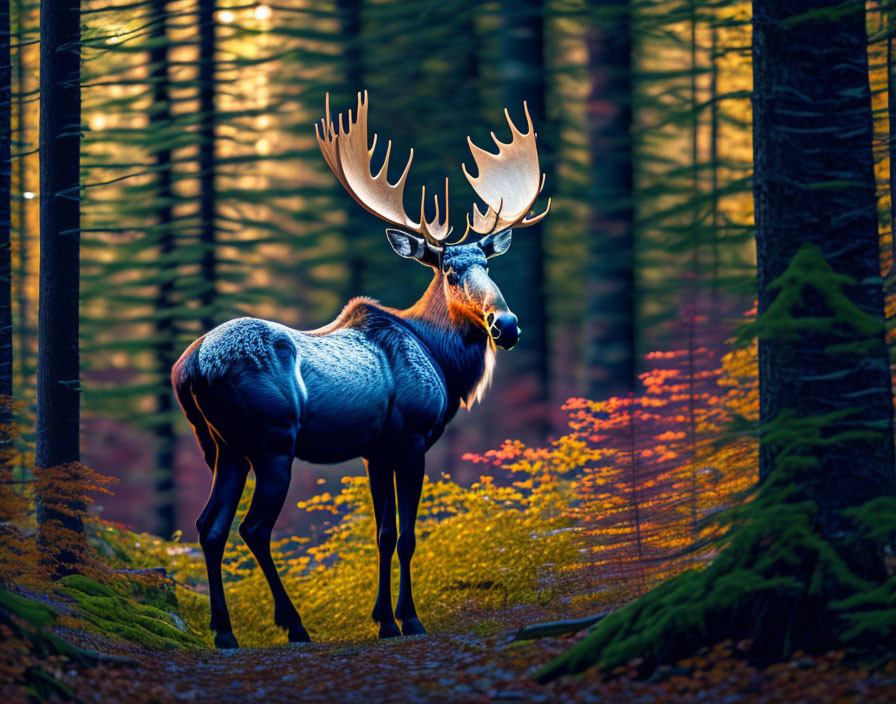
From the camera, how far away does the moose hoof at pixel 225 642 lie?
823 centimetres

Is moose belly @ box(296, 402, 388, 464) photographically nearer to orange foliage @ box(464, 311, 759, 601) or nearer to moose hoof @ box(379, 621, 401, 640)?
moose hoof @ box(379, 621, 401, 640)

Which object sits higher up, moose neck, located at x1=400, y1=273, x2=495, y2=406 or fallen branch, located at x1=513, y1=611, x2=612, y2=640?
moose neck, located at x1=400, y1=273, x2=495, y2=406

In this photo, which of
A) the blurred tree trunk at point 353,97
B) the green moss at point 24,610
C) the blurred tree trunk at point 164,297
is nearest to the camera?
the green moss at point 24,610

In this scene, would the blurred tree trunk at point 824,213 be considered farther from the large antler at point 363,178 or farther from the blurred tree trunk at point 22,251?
the blurred tree trunk at point 22,251

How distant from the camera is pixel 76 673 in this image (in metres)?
5.96

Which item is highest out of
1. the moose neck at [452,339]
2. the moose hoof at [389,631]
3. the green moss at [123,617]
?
the moose neck at [452,339]

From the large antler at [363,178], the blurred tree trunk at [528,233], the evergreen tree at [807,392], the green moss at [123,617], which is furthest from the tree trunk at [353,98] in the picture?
the evergreen tree at [807,392]

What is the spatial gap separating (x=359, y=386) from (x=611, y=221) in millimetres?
8131

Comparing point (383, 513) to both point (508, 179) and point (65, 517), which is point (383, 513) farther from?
point (508, 179)

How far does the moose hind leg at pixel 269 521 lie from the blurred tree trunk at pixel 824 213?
3.86 metres

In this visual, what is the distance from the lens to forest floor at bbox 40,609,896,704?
518 centimetres

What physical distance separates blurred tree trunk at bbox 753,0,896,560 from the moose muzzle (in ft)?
8.98

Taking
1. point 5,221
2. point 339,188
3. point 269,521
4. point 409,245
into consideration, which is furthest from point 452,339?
point 339,188

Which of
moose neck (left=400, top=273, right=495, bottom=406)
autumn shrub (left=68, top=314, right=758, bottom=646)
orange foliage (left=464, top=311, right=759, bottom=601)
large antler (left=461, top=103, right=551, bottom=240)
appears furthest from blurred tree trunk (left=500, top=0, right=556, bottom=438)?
orange foliage (left=464, top=311, right=759, bottom=601)
